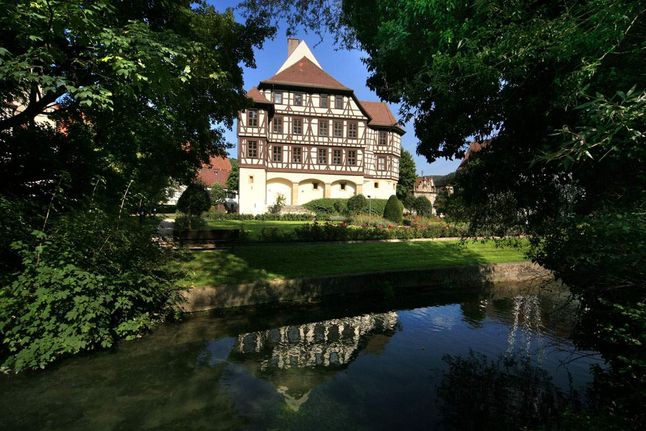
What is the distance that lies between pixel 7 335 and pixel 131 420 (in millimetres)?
2493

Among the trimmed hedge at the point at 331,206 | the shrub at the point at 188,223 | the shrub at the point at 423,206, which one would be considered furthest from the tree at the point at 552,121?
the shrub at the point at 423,206

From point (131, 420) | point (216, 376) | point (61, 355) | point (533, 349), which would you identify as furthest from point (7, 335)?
point (533, 349)

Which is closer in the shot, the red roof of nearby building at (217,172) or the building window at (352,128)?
the building window at (352,128)

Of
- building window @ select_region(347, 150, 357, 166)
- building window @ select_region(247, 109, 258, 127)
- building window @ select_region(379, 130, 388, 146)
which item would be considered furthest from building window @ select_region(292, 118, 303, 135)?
building window @ select_region(379, 130, 388, 146)

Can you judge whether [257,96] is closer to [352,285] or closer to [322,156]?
[322,156]

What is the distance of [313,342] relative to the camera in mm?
Result: 7035

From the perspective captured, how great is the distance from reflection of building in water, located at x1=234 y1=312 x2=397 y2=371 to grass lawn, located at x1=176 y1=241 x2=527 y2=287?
7.39 ft

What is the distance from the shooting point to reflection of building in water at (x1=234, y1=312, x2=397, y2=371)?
6.15m

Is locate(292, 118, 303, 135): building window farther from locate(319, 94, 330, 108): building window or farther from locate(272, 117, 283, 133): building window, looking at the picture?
locate(319, 94, 330, 108): building window

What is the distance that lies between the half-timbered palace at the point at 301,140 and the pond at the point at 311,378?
30.3 meters

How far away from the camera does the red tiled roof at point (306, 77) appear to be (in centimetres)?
3734

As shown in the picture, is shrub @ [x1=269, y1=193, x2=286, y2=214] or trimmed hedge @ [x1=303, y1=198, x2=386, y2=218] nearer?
shrub @ [x1=269, y1=193, x2=286, y2=214]

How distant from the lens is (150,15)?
903cm

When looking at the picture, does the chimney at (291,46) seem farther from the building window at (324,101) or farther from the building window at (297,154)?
the building window at (297,154)
